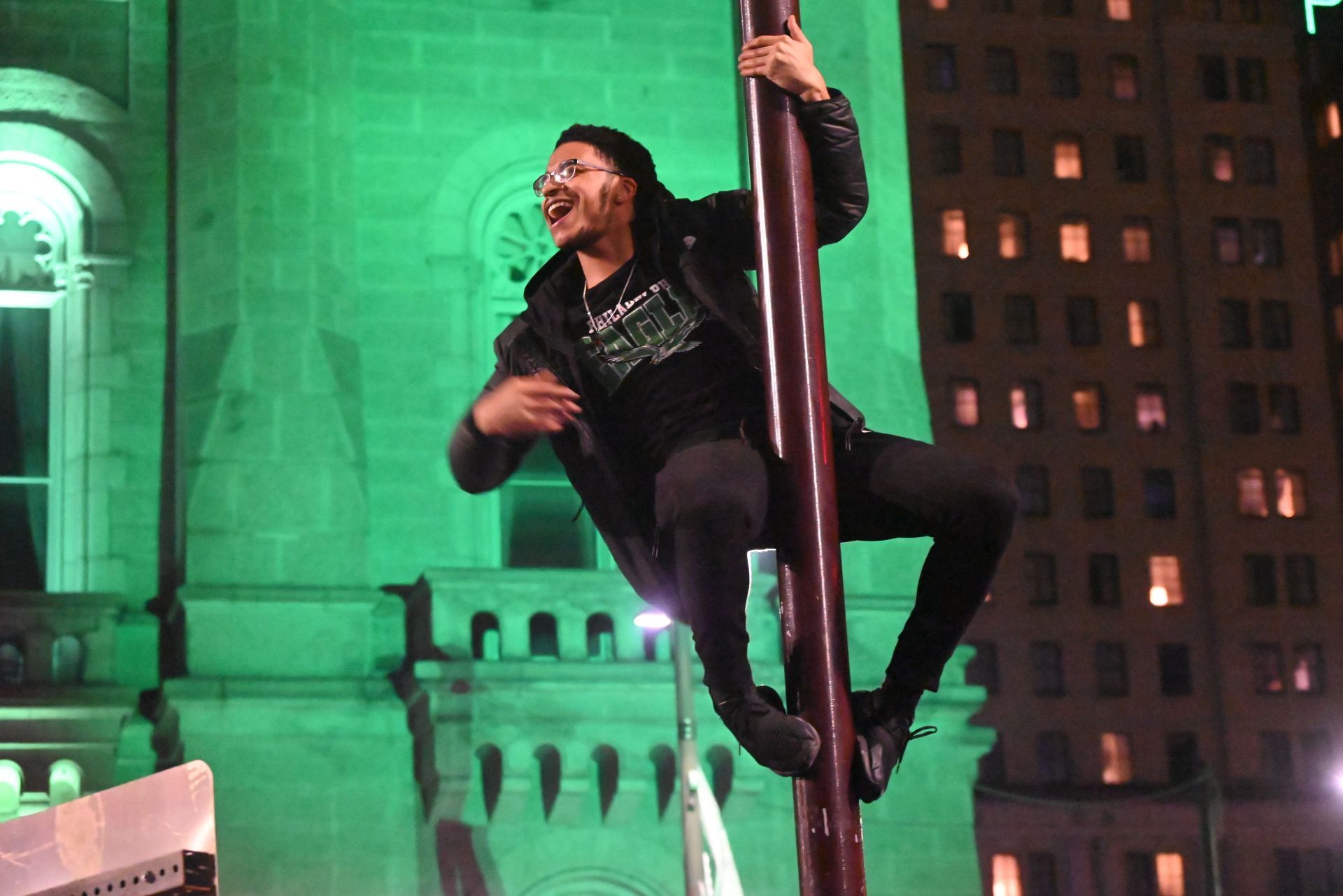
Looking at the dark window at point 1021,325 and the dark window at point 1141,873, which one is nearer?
the dark window at point 1141,873

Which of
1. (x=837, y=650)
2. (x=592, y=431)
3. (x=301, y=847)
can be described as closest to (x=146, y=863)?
(x=592, y=431)

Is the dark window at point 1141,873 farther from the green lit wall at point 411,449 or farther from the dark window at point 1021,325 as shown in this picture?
the green lit wall at point 411,449

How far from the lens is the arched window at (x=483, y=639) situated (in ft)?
74.1

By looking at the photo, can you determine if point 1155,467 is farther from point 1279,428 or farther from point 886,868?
point 886,868

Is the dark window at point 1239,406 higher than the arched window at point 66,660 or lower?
higher

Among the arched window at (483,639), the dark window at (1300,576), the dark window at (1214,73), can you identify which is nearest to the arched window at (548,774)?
the arched window at (483,639)

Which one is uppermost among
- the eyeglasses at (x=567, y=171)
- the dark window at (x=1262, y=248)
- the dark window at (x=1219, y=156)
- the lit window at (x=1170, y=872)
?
the dark window at (x=1219, y=156)

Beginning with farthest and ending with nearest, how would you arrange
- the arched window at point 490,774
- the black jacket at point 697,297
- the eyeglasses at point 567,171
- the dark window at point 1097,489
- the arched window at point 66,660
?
the dark window at point 1097,489 < the arched window at point 490,774 < the arched window at point 66,660 < the eyeglasses at point 567,171 < the black jacket at point 697,297

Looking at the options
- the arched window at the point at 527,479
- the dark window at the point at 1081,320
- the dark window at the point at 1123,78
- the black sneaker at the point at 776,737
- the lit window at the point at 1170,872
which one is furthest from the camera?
the dark window at the point at 1123,78

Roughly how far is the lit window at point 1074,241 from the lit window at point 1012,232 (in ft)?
4.56

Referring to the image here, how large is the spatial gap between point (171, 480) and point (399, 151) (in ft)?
14.8

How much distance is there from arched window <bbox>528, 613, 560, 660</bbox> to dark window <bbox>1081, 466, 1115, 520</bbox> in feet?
172

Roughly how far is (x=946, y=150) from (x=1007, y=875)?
83.1 feet

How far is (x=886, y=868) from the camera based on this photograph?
23141mm
